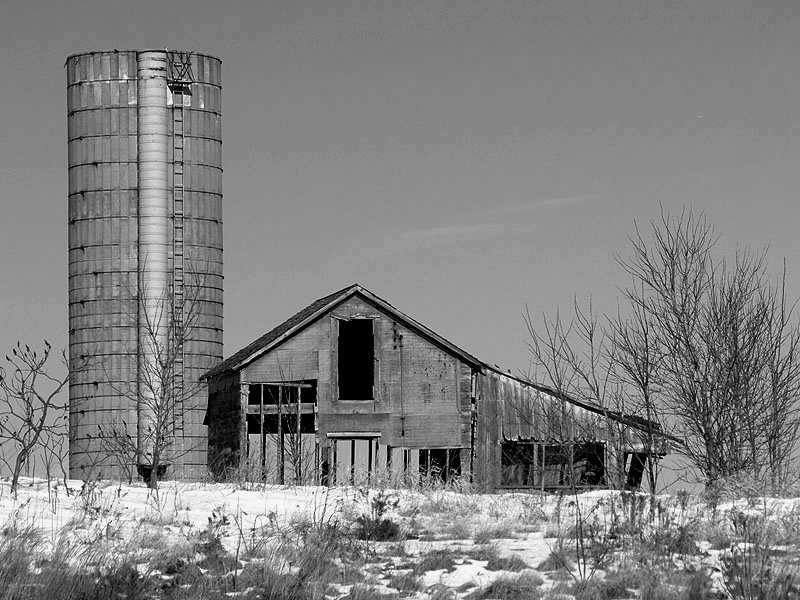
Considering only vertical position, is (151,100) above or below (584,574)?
above

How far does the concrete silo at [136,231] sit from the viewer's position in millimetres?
42969

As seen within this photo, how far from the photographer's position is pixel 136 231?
43.5 meters

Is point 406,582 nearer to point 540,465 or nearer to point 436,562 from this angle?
point 436,562

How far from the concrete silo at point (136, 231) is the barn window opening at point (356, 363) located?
23.1 ft

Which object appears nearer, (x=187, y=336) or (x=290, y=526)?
(x=290, y=526)

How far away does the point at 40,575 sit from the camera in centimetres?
1123

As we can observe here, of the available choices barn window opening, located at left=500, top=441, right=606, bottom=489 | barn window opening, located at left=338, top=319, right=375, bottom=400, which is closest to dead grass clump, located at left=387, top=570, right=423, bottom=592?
barn window opening, located at left=500, top=441, right=606, bottom=489

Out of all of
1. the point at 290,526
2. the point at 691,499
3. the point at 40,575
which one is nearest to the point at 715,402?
the point at 691,499

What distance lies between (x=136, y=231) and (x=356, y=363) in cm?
1068

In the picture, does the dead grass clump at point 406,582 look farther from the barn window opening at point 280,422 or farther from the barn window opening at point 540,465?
the barn window opening at point 540,465

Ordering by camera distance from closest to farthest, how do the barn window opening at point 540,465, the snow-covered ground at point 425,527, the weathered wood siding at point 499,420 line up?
the snow-covered ground at point 425,527 → the weathered wood siding at point 499,420 → the barn window opening at point 540,465

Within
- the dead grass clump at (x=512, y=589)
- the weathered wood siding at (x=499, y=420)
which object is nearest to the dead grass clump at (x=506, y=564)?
the dead grass clump at (x=512, y=589)

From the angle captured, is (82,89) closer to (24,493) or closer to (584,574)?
(24,493)

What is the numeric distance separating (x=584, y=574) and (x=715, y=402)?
1326 cm
